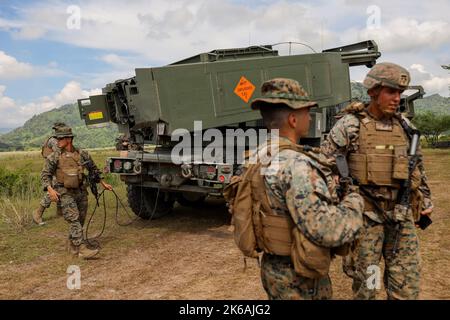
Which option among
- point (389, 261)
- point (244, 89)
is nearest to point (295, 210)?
point (389, 261)

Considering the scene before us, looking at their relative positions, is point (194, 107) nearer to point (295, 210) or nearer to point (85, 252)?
point (85, 252)

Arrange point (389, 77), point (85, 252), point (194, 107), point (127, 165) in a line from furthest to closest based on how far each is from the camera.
→ point (127, 165) < point (194, 107) < point (85, 252) < point (389, 77)

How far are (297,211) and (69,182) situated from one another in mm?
4047

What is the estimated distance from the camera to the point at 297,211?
1.84m

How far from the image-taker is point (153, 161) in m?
6.03

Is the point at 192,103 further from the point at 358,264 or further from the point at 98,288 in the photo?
the point at 358,264

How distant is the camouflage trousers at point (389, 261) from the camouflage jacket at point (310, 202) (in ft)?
3.06

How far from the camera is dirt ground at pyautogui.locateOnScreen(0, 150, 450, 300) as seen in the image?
12.8 ft

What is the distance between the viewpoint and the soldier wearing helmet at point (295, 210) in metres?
1.83

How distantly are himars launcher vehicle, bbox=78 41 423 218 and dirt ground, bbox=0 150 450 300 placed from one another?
0.70 meters

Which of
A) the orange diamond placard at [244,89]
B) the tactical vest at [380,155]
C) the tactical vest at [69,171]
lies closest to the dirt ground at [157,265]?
the tactical vest at [69,171]

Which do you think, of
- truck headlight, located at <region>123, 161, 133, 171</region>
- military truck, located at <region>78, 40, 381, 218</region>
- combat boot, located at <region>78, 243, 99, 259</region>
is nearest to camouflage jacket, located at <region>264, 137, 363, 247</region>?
military truck, located at <region>78, 40, 381, 218</region>

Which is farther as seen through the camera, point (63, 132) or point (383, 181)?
point (63, 132)

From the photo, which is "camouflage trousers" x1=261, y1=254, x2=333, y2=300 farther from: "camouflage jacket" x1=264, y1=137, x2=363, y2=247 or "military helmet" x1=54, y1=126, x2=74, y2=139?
"military helmet" x1=54, y1=126, x2=74, y2=139
